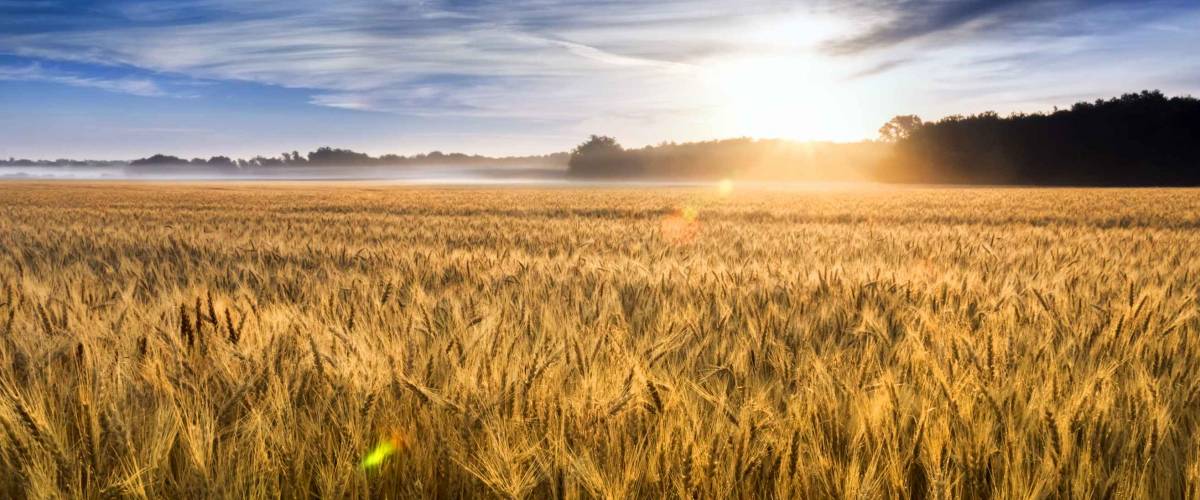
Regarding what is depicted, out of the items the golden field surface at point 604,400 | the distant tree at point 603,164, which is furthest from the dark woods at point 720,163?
the golden field surface at point 604,400

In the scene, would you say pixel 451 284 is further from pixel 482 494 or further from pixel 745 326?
pixel 482 494

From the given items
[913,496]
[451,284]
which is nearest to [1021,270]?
[451,284]

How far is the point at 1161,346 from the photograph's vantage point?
2217mm

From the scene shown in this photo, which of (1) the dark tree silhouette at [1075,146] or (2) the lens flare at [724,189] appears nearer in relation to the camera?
(2) the lens flare at [724,189]

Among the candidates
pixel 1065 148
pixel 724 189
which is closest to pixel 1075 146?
→ pixel 1065 148

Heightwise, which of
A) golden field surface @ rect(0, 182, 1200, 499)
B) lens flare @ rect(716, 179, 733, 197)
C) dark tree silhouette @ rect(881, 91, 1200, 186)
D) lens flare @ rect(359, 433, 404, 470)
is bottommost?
lens flare @ rect(716, 179, 733, 197)

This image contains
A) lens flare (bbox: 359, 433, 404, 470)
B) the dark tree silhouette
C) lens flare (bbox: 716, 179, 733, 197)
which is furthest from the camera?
the dark tree silhouette

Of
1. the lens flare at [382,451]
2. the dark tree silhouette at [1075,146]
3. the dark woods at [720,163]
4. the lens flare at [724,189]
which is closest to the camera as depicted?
the lens flare at [382,451]

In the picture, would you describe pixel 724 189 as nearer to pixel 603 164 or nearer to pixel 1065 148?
pixel 1065 148

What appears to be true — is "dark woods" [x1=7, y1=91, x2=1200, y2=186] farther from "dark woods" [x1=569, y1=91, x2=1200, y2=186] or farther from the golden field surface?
the golden field surface

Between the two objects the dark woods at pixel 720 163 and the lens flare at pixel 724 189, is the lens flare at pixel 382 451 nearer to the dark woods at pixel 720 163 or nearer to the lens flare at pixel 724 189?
the lens flare at pixel 724 189

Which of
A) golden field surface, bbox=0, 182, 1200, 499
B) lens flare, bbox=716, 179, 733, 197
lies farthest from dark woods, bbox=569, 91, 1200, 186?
golden field surface, bbox=0, 182, 1200, 499

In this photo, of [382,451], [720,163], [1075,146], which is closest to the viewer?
[382,451]

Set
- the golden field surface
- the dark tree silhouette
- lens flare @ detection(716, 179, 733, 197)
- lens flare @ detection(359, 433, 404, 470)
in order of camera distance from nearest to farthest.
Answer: the golden field surface, lens flare @ detection(359, 433, 404, 470), lens flare @ detection(716, 179, 733, 197), the dark tree silhouette
